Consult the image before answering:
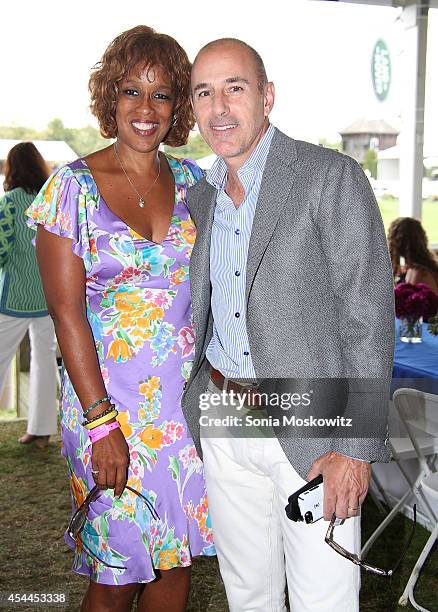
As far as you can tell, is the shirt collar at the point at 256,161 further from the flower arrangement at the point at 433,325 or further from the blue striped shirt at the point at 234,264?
the flower arrangement at the point at 433,325

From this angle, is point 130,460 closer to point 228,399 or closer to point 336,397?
point 228,399

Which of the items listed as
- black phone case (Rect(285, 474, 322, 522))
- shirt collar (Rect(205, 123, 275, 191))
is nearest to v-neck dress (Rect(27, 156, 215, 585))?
shirt collar (Rect(205, 123, 275, 191))

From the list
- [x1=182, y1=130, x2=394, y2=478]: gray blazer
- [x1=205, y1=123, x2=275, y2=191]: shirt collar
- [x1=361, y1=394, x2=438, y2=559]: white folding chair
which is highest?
[x1=205, y1=123, x2=275, y2=191]: shirt collar

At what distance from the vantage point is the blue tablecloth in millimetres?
3234

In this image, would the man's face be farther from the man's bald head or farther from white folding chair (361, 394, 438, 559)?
white folding chair (361, 394, 438, 559)

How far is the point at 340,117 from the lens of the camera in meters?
7.98

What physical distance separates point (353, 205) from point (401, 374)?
6.04 feet

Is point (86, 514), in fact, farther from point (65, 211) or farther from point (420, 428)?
point (420, 428)

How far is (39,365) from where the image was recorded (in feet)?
16.5

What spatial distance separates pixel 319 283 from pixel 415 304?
2.12 m

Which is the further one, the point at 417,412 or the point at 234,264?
the point at 417,412

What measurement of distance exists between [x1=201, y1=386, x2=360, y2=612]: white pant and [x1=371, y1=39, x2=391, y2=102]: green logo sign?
6.78 meters

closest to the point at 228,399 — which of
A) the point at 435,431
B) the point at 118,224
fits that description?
the point at 118,224

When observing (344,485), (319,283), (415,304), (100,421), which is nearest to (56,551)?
(100,421)
